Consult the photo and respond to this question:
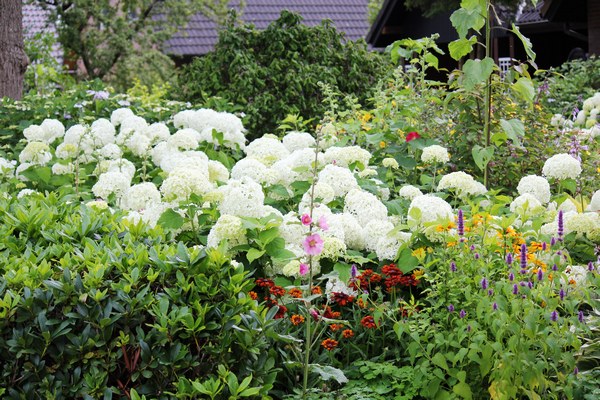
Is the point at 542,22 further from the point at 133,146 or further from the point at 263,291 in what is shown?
the point at 263,291

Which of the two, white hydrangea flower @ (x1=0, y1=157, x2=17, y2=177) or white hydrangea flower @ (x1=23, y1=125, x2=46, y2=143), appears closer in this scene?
white hydrangea flower @ (x1=0, y1=157, x2=17, y2=177)

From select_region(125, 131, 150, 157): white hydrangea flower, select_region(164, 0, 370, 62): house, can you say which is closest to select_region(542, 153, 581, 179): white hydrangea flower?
select_region(125, 131, 150, 157): white hydrangea flower

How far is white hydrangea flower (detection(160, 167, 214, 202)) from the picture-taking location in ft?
13.8

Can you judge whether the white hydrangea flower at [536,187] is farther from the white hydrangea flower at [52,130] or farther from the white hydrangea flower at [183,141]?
the white hydrangea flower at [52,130]

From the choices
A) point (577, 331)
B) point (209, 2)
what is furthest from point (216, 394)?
point (209, 2)

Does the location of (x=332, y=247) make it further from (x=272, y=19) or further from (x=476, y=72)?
(x=272, y=19)

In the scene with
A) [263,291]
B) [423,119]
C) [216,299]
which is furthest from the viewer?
[423,119]

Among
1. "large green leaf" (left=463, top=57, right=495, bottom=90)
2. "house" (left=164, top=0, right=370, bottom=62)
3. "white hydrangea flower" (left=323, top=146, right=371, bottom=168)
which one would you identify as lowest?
"house" (left=164, top=0, right=370, bottom=62)

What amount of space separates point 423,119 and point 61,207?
283 cm

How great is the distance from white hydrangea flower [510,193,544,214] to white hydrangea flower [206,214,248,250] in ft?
4.60

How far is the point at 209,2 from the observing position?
2384cm

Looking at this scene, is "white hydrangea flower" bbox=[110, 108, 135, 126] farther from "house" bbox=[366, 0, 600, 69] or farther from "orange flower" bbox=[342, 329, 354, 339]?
"house" bbox=[366, 0, 600, 69]

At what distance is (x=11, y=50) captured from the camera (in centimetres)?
918

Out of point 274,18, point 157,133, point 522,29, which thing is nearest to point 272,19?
point 274,18
